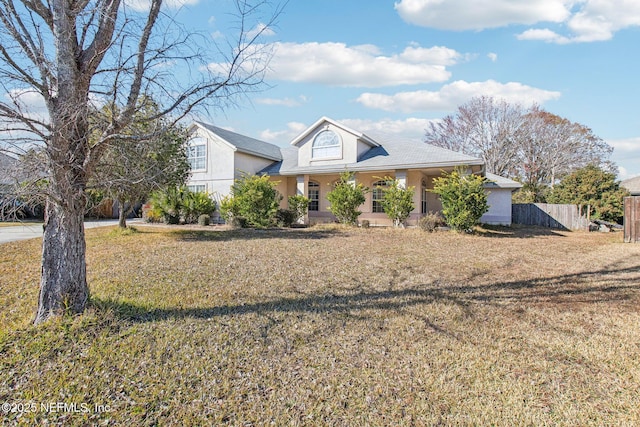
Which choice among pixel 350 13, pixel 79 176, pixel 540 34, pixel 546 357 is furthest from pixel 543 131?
pixel 79 176

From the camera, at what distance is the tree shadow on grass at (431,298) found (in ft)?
15.1

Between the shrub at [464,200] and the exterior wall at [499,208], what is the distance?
21.3 ft

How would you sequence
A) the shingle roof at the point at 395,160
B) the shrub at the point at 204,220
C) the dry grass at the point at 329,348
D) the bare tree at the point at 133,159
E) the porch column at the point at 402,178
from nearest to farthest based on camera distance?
the dry grass at the point at 329,348 < the bare tree at the point at 133,159 < the shingle roof at the point at 395,160 < the porch column at the point at 402,178 < the shrub at the point at 204,220

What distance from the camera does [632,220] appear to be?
1219 cm

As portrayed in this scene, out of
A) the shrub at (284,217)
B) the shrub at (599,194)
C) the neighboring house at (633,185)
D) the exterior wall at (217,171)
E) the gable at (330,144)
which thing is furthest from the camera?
the neighboring house at (633,185)

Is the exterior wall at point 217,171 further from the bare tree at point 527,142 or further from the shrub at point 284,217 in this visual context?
the bare tree at point 527,142

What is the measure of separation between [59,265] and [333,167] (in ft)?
48.3

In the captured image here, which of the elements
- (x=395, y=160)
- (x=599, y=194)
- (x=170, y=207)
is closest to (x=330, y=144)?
(x=395, y=160)

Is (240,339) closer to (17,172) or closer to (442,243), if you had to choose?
(17,172)

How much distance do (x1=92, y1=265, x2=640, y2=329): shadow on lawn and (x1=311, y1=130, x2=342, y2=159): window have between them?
1297 cm

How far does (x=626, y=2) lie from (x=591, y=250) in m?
7.31

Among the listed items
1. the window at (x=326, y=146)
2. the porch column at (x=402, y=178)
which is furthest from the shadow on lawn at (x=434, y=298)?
the window at (x=326, y=146)

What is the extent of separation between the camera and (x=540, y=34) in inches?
500

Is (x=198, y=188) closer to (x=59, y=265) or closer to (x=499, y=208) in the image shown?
(x=59, y=265)
